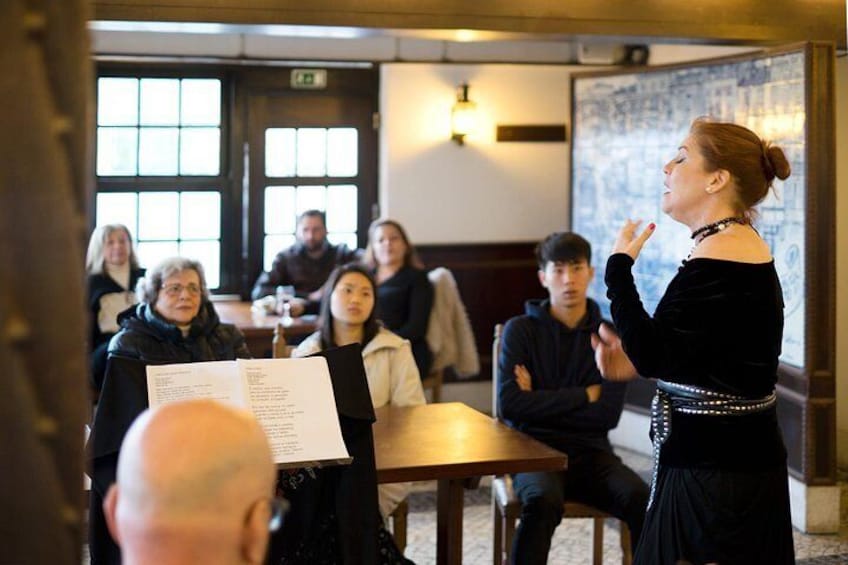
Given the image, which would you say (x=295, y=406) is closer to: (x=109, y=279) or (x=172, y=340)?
(x=172, y=340)

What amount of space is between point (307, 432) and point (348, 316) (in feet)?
4.30

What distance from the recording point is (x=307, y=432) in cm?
314

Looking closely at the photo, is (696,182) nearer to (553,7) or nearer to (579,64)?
(553,7)

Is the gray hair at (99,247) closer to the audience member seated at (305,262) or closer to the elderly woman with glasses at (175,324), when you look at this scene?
the audience member seated at (305,262)

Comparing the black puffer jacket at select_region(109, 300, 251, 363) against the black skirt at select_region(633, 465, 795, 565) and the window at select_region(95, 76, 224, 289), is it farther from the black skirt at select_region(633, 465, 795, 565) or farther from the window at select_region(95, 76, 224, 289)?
the window at select_region(95, 76, 224, 289)

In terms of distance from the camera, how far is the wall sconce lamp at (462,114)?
25.9 ft

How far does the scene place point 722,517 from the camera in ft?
9.04

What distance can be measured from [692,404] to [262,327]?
3.82 m

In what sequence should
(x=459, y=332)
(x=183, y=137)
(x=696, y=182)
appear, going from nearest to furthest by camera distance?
(x=696, y=182) → (x=459, y=332) → (x=183, y=137)

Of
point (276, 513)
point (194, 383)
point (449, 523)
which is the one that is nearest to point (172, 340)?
point (449, 523)

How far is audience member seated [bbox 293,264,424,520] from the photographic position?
439 centimetres

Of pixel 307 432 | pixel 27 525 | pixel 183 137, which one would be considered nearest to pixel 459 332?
pixel 183 137

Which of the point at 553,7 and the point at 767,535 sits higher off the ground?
the point at 553,7

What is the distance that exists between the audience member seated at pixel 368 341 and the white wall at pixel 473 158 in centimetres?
347
